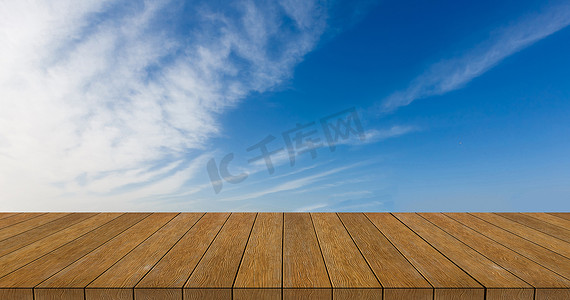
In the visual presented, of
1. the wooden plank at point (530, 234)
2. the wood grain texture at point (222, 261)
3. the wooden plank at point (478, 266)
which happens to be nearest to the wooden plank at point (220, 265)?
the wood grain texture at point (222, 261)

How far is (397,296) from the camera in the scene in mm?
1337

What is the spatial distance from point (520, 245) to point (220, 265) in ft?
5.09

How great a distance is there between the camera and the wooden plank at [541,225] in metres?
2.11

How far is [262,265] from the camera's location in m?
1.57

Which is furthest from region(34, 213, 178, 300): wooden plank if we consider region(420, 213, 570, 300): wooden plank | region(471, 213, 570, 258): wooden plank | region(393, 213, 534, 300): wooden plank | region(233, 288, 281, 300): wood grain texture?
region(471, 213, 570, 258): wooden plank

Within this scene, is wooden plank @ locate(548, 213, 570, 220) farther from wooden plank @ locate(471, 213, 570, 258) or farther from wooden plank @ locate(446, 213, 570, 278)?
wooden plank @ locate(446, 213, 570, 278)

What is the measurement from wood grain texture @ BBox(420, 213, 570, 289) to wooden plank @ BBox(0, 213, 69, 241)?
2.57 m

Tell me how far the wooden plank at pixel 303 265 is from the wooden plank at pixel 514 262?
0.80 metres

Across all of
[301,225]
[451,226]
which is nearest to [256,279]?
[301,225]

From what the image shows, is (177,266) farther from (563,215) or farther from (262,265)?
(563,215)

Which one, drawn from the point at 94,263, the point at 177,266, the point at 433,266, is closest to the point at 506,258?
the point at 433,266

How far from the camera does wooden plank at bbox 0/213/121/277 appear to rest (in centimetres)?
164

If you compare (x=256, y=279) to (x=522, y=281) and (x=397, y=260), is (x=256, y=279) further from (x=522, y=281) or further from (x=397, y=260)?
(x=522, y=281)

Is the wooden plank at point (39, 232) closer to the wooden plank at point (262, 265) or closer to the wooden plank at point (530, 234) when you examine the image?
the wooden plank at point (262, 265)
